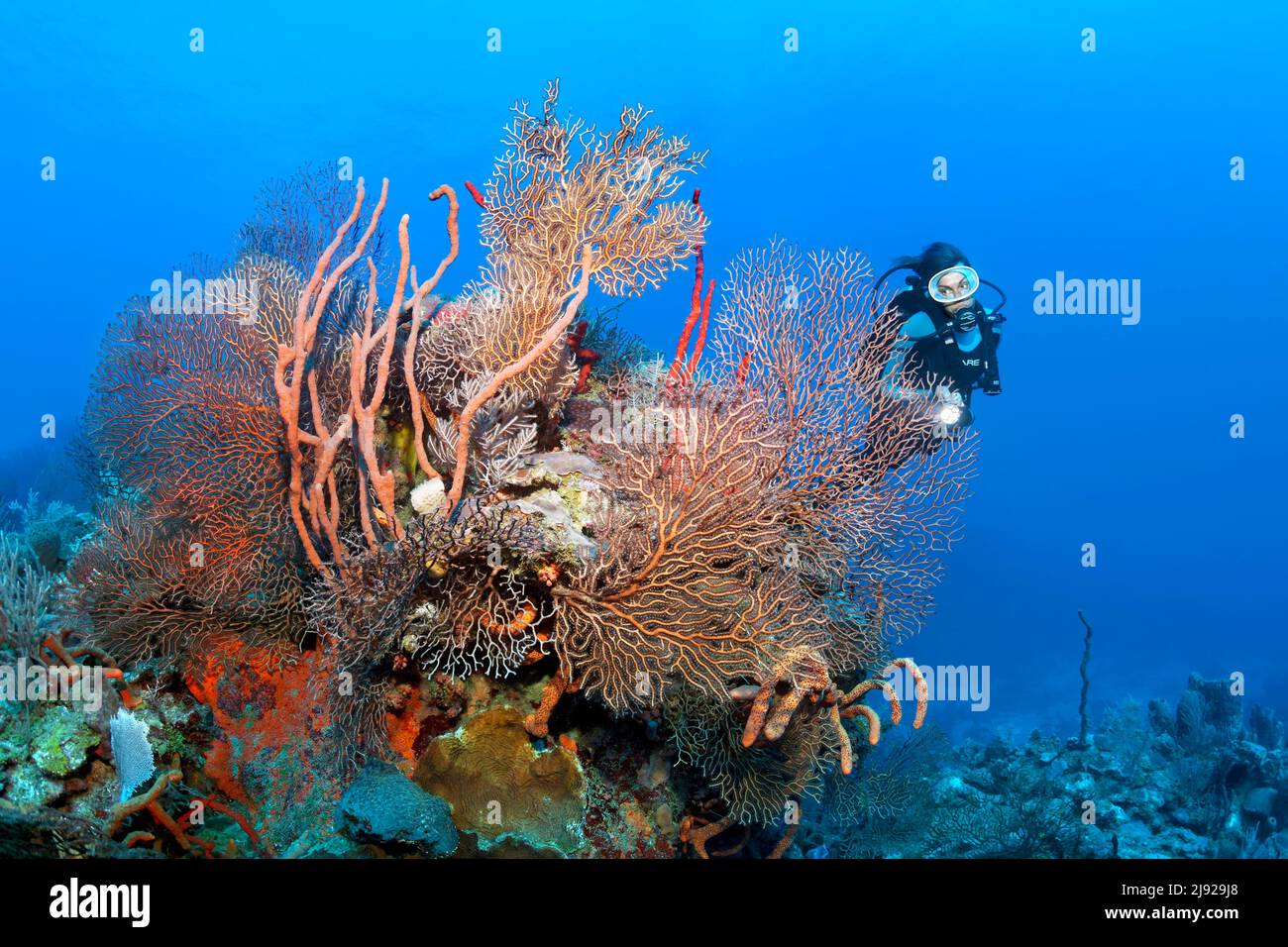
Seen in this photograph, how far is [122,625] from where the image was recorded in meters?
4.39

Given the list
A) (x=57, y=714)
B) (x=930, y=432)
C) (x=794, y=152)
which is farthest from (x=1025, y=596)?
(x=57, y=714)

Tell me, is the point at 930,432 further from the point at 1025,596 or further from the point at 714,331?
the point at 1025,596

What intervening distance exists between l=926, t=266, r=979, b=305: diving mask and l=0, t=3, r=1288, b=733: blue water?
54663 mm

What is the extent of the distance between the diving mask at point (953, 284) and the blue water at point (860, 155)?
5466cm

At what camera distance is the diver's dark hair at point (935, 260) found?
684cm

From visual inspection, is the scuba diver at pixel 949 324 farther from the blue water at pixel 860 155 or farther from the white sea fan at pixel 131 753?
the blue water at pixel 860 155

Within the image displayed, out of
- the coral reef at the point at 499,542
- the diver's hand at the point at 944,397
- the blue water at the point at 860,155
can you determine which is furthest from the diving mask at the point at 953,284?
the blue water at the point at 860,155

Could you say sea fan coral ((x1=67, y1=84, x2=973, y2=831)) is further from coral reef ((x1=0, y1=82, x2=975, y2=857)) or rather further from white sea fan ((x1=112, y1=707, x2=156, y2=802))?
white sea fan ((x1=112, y1=707, x2=156, y2=802))

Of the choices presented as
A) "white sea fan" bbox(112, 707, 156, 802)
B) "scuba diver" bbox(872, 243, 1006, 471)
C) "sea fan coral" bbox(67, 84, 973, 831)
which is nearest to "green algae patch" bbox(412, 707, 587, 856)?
"sea fan coral" bbox(67, 84, 973, 831)

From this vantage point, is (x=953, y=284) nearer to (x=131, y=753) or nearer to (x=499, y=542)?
(x=499, y=542)
